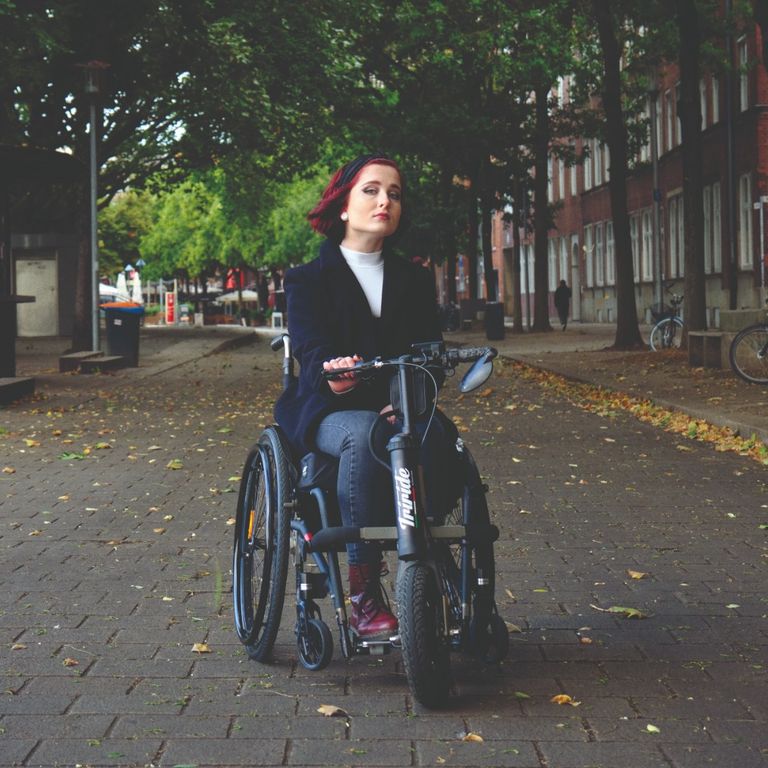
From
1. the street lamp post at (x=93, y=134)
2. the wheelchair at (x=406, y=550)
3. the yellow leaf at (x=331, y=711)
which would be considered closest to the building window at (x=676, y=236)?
the street lamp post at (x=93, y=134)

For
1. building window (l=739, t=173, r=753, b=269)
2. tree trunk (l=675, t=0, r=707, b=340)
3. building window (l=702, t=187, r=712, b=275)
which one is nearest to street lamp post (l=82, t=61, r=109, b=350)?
tree trunk (l=675, t=0, r=707, b=340)

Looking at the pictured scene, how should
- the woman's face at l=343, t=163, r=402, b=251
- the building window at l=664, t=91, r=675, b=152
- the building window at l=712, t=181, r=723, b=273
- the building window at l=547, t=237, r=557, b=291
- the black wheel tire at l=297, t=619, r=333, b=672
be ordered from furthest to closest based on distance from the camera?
the building window at l=547, t=237, r=557, b=291, the building window at l=664, t=91, r=675, b=152, the building window at l=712, t=181, r=723, b=273, the woman's face at l=343, t=163, r=402, b=251, the black wheel tire at l=297, t=619, r=333, b=672

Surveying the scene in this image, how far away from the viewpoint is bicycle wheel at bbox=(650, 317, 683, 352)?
27.6 m

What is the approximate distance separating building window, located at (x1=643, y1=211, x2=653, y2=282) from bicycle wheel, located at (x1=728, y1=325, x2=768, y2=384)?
30749mm

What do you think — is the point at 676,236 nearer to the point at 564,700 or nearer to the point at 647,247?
the point at 647,247

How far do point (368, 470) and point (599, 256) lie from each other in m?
53.6

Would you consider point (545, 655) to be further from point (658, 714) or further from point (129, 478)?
point (129, 478)

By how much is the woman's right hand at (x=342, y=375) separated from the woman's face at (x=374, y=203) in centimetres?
49

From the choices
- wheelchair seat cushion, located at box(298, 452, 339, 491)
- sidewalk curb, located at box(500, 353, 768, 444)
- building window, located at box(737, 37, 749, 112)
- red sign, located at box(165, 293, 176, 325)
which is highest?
building window, located at box(737, 37, 749, 112)

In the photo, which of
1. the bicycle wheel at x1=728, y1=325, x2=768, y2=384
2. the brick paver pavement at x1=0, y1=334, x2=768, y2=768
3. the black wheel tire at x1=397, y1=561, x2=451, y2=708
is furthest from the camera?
the bicycle wheel at x1=728, y1=325, x2=768, y2=384

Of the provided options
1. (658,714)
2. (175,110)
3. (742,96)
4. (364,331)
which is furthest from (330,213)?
(742,96)

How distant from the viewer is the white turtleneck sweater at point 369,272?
4.99m

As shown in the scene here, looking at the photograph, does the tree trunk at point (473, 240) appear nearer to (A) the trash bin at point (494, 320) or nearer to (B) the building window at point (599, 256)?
(A) the trash bin at point (494, 320)

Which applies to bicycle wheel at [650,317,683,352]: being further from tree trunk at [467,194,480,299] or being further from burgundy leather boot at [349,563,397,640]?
burgundy leather boot at [349,563,397,640]
